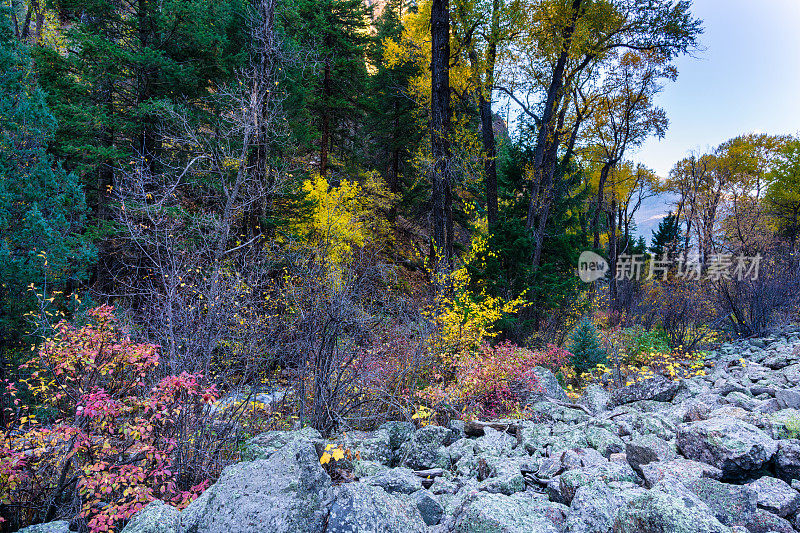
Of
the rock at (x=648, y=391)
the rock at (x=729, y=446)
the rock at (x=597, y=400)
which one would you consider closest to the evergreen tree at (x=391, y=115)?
the rock at (x=597, y=400)

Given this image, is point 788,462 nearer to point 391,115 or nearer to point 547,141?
point 547,141

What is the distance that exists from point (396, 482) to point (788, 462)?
2.82m

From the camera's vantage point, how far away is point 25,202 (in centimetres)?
852

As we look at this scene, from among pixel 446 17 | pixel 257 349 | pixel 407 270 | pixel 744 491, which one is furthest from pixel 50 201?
pixel 407 270

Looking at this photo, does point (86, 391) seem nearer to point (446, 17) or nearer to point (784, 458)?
point (784, 458)

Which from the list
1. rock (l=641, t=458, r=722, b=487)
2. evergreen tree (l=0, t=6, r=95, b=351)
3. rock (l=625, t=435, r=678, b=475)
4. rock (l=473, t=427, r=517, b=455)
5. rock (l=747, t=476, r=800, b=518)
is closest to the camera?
rock (l=747, t=476, r=800, b=518)

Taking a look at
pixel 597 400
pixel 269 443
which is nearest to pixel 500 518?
pixel 269 443

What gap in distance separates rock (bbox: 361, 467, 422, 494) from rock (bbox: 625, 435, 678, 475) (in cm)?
178

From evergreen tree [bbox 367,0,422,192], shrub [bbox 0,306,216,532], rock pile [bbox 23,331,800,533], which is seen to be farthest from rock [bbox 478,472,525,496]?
evergreen tree [bbox 367,0,422,192]

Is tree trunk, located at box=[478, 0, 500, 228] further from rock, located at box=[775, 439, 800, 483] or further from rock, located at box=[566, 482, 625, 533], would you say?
rock, located at box=[566, 482, 625, 533]

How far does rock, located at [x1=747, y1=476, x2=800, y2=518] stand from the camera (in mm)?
2275

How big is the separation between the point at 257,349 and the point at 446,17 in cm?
867

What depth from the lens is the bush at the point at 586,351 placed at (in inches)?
306

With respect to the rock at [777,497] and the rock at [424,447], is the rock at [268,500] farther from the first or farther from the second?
the rock at [777,497]
